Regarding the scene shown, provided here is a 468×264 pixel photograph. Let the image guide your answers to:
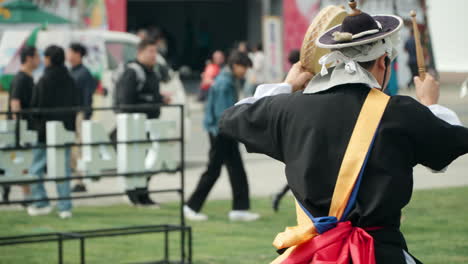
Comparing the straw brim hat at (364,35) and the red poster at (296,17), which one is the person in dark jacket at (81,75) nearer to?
the straw brim hat at (364,35)

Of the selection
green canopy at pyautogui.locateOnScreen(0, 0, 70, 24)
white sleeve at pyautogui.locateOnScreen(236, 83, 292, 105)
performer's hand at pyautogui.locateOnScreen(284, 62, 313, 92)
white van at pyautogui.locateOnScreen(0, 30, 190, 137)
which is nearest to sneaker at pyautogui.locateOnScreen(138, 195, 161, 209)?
white van at pyautogui.locateOnScreen(0, 30, 190, 137)

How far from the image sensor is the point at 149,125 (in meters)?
7.40

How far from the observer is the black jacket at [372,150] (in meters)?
3.67

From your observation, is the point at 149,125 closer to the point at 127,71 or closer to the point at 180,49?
the point at 127,71

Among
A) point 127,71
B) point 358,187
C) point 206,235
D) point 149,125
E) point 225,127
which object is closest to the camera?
point 358,187

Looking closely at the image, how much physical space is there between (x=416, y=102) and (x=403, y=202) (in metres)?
0.39

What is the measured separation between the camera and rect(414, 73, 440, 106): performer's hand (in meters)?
3.97

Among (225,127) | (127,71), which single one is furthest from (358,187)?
(127,71)

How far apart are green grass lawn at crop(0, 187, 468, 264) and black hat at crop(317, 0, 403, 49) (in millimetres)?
3905

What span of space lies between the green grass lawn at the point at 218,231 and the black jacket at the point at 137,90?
116 cm

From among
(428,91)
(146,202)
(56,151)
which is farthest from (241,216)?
(428,91)

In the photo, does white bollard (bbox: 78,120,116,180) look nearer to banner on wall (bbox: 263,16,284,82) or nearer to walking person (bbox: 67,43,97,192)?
walking person (bbox: 67,43,97,192)

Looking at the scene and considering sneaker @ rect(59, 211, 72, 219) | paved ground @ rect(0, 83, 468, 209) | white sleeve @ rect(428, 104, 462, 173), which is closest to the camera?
white sleeve @ rect(428, 104, 462, 173)

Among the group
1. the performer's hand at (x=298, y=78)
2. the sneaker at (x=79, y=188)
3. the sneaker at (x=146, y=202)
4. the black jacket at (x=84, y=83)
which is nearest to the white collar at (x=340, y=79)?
the performer's hand at (x=298, y=78)
